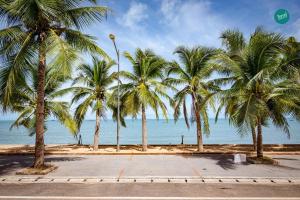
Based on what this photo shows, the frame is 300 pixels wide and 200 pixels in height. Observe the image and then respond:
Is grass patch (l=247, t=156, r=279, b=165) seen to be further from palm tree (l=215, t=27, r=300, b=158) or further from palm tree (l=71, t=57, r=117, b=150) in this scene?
palm tree (l=71, t=57, r=117, b=150)

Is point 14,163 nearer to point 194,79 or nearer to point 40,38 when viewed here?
point 40,38

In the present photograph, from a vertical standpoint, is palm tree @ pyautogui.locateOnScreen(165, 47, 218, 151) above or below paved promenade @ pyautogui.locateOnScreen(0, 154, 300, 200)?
above

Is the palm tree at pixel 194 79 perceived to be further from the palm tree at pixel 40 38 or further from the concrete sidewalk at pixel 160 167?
the palm tree at pixel 40 38

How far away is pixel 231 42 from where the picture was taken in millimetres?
15195

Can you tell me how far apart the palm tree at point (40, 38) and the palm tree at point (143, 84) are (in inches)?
271

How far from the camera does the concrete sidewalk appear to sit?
36.0ft

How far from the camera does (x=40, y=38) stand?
38.5 feet

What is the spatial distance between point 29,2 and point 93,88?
11197 mm

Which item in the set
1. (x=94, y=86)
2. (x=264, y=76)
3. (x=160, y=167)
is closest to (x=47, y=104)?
(x=94, y=86)

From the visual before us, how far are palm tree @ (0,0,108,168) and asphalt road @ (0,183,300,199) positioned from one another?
10.1ft

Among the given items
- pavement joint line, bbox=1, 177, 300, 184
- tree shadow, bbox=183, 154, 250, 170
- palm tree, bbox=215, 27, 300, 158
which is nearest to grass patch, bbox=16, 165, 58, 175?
pavement joint line, bbox=1, 177, 300, 184

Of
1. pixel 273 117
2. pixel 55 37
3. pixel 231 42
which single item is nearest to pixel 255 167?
pixel 273 117

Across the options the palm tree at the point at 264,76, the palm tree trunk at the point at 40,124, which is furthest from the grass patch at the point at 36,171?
the palm tree at the point at 264,76

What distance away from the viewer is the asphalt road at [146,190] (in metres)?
8.22
